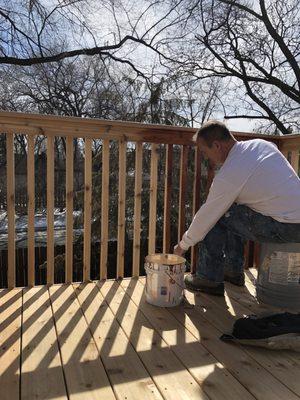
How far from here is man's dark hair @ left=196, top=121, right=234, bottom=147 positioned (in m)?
2.09

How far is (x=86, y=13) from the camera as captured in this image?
29.0 feet

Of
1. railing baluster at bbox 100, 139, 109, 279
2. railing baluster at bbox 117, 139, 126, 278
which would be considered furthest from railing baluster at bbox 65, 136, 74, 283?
railing baluster at bbox 117, 139, 126, 278

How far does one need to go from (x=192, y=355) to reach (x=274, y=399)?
40 cm

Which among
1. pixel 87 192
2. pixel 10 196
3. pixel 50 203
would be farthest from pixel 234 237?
pixel 10 196

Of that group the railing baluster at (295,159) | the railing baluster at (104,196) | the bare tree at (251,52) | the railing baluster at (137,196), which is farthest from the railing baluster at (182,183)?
the bare tree at (251,52)

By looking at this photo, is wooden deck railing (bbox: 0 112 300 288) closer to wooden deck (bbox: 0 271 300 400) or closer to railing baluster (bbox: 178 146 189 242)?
railing baluster (bbox: 178 146 189 242)

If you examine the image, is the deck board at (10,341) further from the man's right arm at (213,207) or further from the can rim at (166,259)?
the man's right arm at (213,207)

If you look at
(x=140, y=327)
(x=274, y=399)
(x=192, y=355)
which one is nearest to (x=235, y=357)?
(x=192, y=355)

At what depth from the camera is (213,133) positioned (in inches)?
82.7

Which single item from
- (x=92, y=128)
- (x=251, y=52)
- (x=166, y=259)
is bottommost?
(x=166, y=259)

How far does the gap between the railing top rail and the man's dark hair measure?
1.86 ft

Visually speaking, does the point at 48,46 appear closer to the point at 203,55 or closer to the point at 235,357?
the point at 203,55

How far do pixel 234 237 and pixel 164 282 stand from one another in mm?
649

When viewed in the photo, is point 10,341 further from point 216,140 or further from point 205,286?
point 216,140
